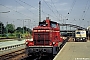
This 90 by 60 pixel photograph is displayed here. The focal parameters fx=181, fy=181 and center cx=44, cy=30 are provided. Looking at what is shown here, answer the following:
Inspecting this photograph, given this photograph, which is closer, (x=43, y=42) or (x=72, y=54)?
(x=43, y=42)

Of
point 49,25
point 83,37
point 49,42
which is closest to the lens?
point 49,42

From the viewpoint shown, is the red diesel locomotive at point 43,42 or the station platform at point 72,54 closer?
the station platform at point 72,54

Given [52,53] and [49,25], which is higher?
[49,25]

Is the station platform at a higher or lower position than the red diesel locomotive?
lower

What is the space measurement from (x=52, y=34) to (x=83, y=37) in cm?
2872

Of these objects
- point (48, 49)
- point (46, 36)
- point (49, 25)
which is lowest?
point (48, 49)

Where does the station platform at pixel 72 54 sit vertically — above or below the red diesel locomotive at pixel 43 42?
below

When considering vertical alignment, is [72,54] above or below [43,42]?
below

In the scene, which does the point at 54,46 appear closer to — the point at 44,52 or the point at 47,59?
the point at 44,52

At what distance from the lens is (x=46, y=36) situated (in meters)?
15.0

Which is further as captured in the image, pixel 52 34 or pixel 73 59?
pixel 52 34

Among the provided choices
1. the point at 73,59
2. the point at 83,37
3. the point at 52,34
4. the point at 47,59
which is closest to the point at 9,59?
the point at 47,59

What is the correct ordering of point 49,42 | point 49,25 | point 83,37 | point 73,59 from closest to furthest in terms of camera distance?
point 73,59 → point 49,42 → point 49,25 → point 83,37

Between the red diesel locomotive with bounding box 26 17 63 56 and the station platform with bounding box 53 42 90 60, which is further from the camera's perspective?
the red diesel locomotive with bounding box 26 17 63 56
